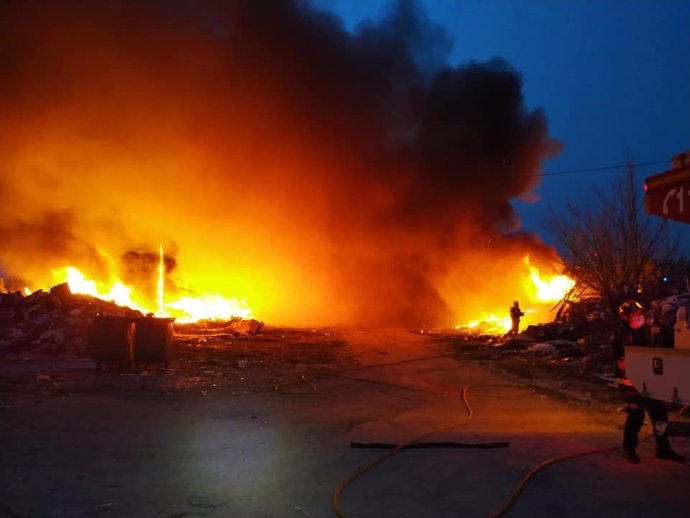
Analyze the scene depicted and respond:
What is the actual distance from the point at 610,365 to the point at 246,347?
8.76 m

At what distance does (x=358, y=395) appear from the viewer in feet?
29.7

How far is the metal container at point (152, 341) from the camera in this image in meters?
11.2

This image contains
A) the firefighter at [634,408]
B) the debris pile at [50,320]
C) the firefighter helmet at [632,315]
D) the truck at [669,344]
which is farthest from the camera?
the debris pile at [50,320]

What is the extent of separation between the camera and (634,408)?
5023 millimetres

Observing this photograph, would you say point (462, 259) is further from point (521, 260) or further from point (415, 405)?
point (415, 405)

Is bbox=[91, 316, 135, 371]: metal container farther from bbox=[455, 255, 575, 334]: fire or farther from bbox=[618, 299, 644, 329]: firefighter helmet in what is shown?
bbox=[455, 255, 575, 334]: fire

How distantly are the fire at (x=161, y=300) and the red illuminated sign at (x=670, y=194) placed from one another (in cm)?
2098

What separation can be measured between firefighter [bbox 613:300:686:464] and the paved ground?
0.46ft

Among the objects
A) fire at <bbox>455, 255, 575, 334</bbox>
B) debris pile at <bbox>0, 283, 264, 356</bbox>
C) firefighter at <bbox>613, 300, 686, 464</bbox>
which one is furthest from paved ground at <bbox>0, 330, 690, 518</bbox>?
fire at <bbox>455, 255, 575, 334</bbox>

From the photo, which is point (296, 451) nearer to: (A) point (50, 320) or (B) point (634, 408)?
(B) point (634, 408)

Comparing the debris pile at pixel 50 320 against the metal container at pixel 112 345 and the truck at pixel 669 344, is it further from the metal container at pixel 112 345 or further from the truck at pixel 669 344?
the truck at pixel 669 344

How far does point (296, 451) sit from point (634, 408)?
→ 2900mm

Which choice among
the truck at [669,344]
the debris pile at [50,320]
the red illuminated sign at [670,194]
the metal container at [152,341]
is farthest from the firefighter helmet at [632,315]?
the debris pile at [50,320]

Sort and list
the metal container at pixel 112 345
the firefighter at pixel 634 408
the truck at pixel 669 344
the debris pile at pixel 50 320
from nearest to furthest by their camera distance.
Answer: the truck at pixel 669 344 < the firefighter at pixel 634 408 < the metal container at pixel 112 345 < the debris pile at pixel 50 320
